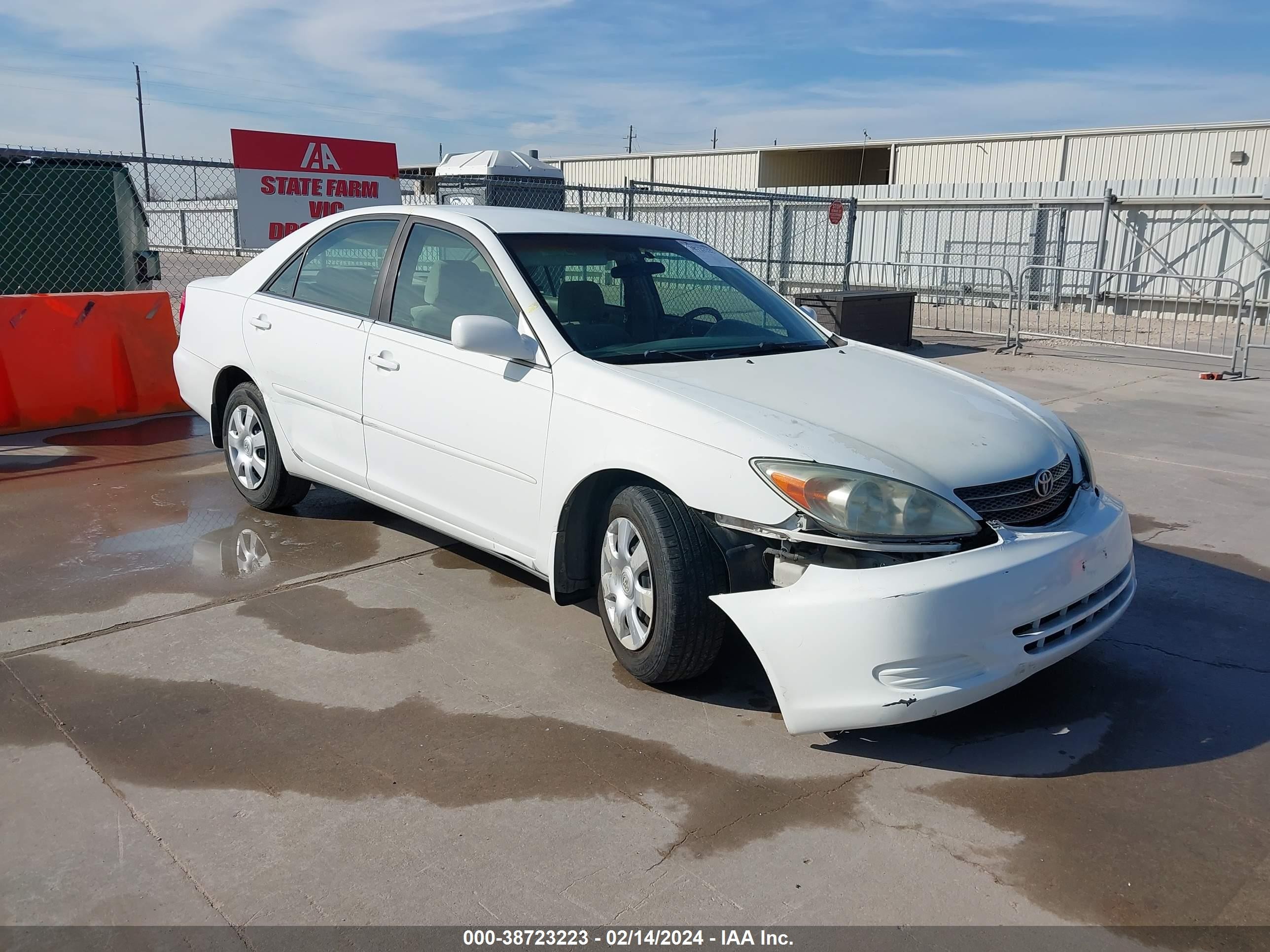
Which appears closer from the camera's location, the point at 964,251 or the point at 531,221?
the point at 531,221

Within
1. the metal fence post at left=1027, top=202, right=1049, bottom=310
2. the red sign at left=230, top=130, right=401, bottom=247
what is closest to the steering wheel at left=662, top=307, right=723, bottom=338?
the red sign at left=230, top=130, right=401, bottom=247

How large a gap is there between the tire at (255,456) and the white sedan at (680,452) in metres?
0.02

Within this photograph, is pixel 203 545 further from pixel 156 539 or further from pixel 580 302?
pixel 580 302

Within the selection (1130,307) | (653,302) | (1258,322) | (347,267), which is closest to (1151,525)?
(653,302)

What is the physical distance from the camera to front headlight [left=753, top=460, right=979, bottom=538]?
3.13 metres

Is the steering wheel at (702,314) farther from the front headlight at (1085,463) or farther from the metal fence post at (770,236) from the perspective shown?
the metal fence post at (770,236)

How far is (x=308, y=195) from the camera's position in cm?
968

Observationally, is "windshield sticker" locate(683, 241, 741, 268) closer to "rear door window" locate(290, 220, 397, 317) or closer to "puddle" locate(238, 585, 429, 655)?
"rear door window" locate(290, 220, 397, 317)

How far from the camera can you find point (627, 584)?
3.69m

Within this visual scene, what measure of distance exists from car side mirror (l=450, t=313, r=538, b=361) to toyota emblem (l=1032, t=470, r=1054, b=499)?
183 centimetres

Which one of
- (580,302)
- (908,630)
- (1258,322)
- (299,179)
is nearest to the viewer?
(908,630)

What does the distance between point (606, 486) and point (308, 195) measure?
22.9 feet

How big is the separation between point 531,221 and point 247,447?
210 centimetres

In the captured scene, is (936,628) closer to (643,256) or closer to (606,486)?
(606,486)
